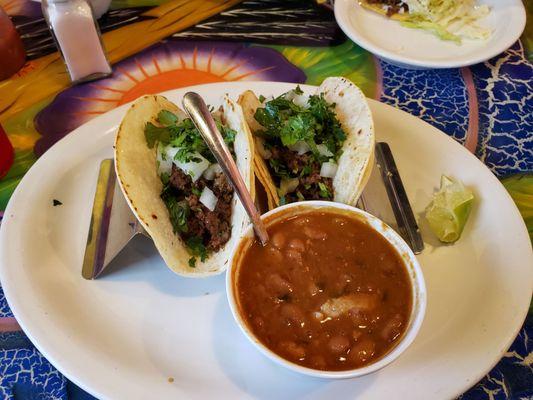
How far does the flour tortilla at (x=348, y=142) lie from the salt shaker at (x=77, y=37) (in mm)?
1221

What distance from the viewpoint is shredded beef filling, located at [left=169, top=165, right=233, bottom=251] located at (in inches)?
85.7

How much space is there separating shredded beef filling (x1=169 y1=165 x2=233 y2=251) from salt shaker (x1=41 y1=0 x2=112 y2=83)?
133 centimetres

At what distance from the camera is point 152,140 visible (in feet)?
7.59

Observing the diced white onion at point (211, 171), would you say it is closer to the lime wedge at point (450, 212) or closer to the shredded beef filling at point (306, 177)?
the shredded beef filling at point (306, 177)

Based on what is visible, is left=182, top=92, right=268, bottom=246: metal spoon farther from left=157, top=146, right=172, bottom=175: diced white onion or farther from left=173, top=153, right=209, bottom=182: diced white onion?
left=157, top=146, right=172, bottom=175: diced white onion

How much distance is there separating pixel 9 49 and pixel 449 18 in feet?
10.1

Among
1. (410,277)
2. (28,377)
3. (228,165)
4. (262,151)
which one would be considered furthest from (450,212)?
(28,377)

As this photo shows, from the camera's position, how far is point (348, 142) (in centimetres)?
229

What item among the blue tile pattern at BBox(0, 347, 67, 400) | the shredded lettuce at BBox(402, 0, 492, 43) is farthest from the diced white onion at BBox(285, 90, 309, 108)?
the blue tile pattern at BBox(0, 347, 67, 400)

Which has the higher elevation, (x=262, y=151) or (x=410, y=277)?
(x=262, y=151)

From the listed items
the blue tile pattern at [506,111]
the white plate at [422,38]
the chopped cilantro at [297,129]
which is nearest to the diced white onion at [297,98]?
the chopped cilantro at [297,129]

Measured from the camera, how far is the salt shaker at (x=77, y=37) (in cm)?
287

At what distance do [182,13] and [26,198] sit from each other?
2079 mm

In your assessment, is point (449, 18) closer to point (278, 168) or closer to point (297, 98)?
point (297, 98)
